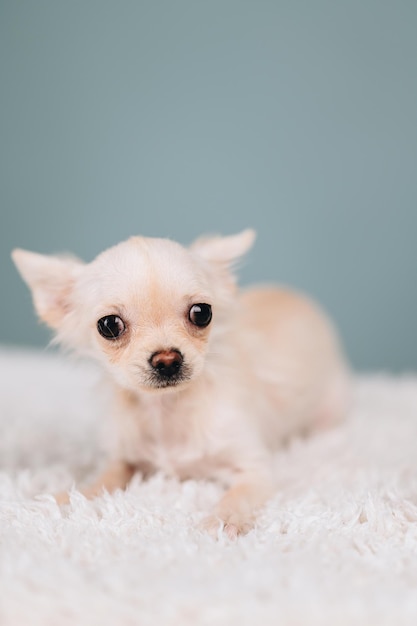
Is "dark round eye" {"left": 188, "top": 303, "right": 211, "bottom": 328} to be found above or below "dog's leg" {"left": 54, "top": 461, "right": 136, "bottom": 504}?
above

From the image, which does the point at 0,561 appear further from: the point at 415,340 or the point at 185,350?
the point at 415,340

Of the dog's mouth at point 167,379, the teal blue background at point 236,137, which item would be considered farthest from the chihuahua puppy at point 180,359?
the teal blue background at point 236,137

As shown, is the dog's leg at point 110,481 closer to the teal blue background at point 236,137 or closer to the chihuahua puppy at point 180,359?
the chihuahua puppy at point 180,359

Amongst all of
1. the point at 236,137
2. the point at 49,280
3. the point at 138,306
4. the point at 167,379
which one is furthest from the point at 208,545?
the point at 236,137

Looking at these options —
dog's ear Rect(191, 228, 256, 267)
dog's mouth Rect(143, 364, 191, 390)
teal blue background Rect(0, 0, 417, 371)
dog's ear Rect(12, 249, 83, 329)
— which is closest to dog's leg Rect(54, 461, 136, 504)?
dog's mouth Rect(143, 364, 191, 390)

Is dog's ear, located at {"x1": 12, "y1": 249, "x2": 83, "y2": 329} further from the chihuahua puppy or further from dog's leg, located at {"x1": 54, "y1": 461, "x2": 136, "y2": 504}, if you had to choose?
dog's leg, located at {"x1": 54, "y1": 461, "x2": 136, "y2": 504}

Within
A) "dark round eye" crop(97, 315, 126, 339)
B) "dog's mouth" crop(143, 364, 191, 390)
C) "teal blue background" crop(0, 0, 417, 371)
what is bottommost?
"dog's mouth" crop(143, 364, 191, 390)

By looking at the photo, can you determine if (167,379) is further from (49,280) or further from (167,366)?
(49,280)
